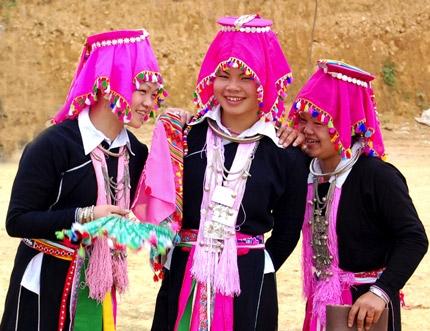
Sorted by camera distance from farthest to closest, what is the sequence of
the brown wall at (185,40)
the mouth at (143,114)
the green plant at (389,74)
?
the green plant at (389,74) → the brown wall at (185,40) → the mouth at (143,114)

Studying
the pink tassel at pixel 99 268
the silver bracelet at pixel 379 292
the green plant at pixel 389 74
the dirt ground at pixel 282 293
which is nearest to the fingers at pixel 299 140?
the silver bracelet at pixel 379 292

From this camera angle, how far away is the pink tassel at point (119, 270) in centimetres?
395

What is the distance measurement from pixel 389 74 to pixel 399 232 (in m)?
18.6

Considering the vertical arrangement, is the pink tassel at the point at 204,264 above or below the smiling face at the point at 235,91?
below

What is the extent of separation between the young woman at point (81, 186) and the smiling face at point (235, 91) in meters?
0.27

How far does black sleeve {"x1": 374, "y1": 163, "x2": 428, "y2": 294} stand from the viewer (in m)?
3.96

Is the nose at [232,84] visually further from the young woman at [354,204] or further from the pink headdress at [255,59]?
the young woman at [354,204]

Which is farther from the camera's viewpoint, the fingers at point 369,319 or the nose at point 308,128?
the nose at point 308,128

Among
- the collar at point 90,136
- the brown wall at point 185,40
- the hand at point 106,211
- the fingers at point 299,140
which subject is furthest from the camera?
the brown wall at point 185,40

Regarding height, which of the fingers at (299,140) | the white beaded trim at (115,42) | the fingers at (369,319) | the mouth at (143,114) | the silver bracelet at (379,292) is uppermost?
the white beaded trim at (115,42)

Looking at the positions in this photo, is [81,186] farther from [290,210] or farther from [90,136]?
[290,210]

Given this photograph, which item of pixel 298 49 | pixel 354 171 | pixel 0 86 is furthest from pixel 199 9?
pixel 354 171

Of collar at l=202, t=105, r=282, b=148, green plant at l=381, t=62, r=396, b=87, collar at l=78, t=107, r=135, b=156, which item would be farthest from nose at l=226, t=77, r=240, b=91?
green plant at l=381, t=62, r=396, b=87

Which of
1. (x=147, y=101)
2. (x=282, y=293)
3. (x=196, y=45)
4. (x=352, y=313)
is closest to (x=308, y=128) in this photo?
(x=147, y=101)
